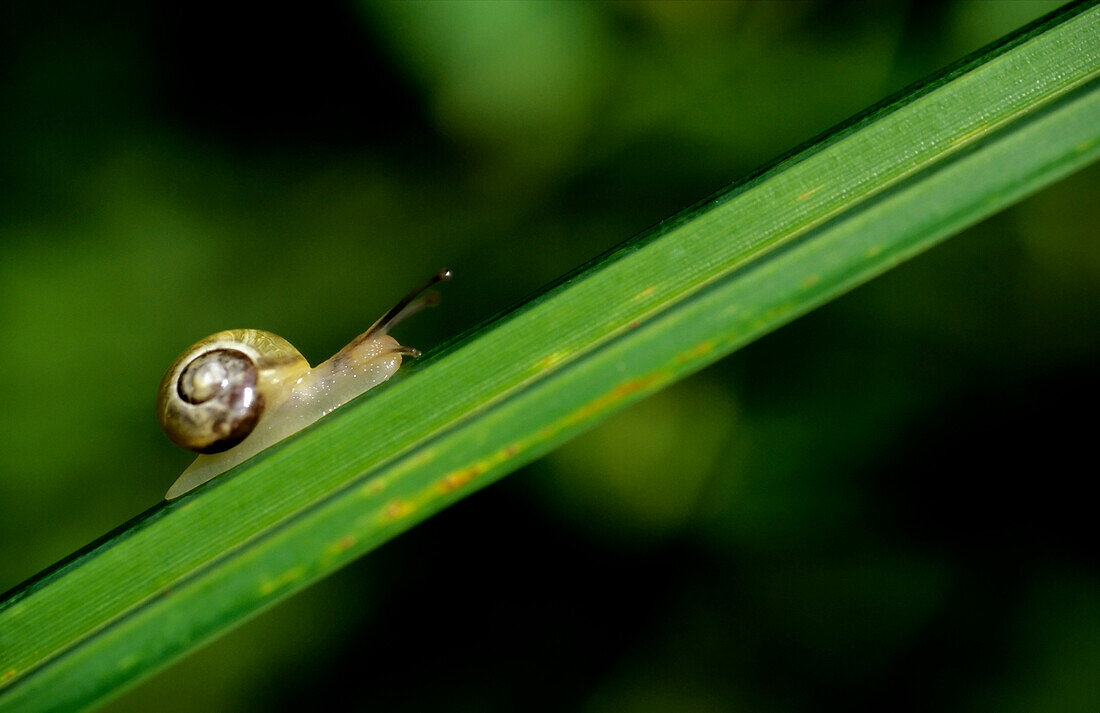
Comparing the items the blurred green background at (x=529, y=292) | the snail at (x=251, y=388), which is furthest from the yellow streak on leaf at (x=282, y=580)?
the blurred green background at (x=529, y=292)

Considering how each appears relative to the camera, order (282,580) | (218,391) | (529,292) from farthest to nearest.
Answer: (529,292)
(218,391)
(282,580)

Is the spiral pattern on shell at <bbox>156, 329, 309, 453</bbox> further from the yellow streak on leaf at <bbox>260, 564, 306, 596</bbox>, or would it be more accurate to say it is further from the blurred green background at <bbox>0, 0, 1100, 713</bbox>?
the yellow streak on leaf at <bbox>260, 564, 306, 596</bbox>

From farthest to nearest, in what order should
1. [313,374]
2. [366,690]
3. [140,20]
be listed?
[140,20] → [366,690] → [313,374]

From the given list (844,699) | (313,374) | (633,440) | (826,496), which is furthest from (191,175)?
(844,699)

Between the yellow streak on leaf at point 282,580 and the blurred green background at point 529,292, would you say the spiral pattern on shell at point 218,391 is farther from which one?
the yellow streak on leaf at point 282,580

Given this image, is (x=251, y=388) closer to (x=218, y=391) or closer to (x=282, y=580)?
(x=218, y=391)

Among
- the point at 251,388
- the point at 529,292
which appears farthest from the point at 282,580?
the point at 529,292

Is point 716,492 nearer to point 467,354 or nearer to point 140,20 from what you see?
point 467,354

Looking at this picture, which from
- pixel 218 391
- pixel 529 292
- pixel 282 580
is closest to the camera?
pixel 282 580
